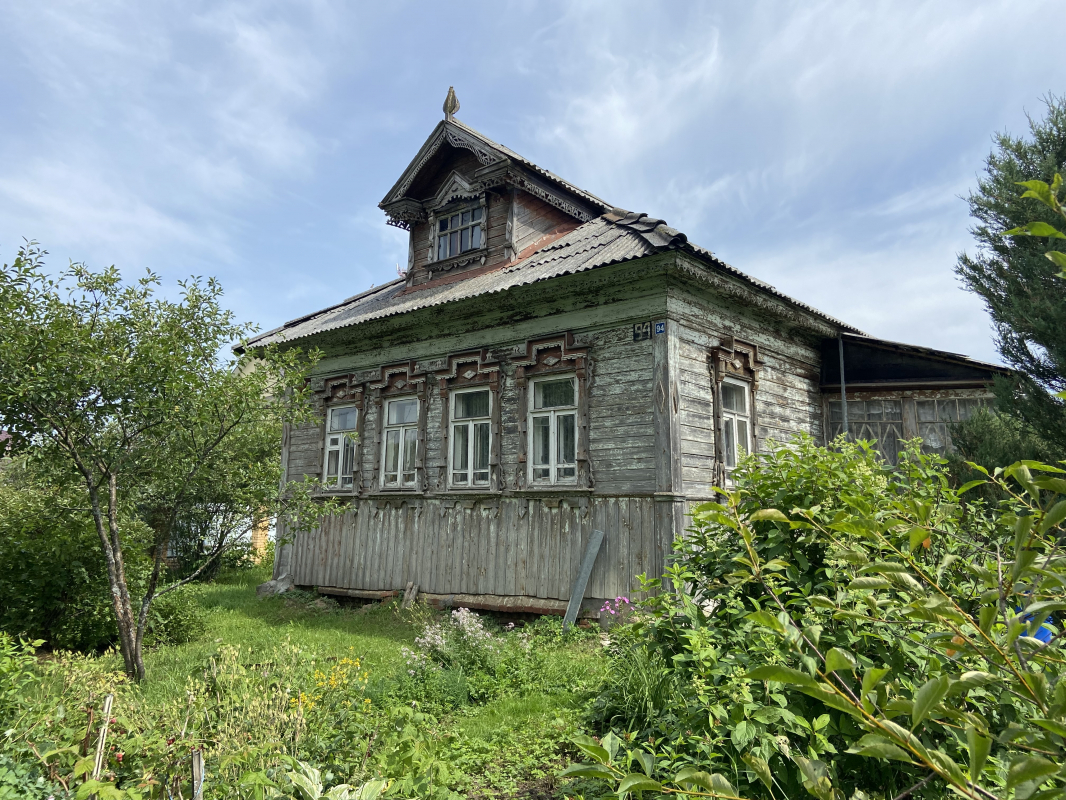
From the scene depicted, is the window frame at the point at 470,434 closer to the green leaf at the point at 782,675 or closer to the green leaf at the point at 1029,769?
the green leaf at the point at 782,675

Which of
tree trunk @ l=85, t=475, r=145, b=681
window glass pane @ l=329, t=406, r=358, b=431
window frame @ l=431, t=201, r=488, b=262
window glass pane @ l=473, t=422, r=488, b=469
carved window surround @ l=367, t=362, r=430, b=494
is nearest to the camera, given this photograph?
tree trunk @ l=85, t=475, r=145, b=681

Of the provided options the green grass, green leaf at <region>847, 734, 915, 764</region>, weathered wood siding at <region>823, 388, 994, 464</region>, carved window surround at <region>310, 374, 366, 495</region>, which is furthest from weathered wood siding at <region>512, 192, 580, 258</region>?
green leaf at <region>847, 734, 915, 764</region>

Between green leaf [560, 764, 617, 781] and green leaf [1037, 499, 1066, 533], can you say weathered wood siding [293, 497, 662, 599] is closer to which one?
green leaf [560, 764, 617, 781]

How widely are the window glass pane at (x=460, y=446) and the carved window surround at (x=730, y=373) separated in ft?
11.4

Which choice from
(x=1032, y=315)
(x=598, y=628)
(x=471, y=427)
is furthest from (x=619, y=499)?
(x=1032, y=315)

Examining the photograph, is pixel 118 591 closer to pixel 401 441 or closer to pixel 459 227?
pixel 401 441

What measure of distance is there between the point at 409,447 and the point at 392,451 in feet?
1.23

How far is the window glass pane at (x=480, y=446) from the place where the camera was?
9422 mm

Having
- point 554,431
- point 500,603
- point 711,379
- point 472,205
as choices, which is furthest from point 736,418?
point 472,205

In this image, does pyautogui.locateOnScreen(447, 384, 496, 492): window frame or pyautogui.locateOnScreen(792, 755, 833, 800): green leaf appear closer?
pyautogui.locateOnScreen(792, 755, 833, 800): green leaf

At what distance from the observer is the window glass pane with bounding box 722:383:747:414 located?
8961mm

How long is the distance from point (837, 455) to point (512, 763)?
276cm

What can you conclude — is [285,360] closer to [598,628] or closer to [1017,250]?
[598,628]

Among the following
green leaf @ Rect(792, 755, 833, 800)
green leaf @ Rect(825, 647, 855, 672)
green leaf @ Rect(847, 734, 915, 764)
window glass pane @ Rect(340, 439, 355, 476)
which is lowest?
green leaf @ Rect(792, 755, 833, 800)
